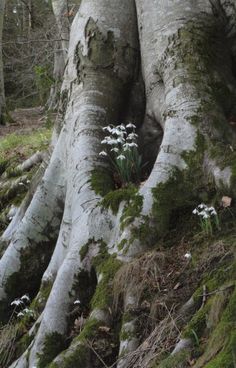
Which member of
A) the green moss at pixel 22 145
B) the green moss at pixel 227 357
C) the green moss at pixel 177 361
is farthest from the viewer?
the green moss at pixel 22 145

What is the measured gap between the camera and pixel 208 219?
4.46 meters

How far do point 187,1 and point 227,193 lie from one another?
8.57 feet

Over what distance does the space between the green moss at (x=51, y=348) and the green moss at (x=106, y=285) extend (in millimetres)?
419

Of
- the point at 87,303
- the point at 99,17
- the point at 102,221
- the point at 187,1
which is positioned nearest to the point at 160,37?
the point at 187,1

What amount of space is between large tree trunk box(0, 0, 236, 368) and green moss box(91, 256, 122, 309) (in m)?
0.01

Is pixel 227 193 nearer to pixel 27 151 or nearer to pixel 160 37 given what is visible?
pixel 160 37

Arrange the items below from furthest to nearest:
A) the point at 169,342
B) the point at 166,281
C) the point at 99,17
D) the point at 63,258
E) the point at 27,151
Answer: the point at 27,151 < the point at 99,17 < the point at 63,258 < the point at 166,281 < the point at 169,342

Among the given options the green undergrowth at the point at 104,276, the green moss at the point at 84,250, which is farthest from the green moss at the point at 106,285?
the green moss at the point at 84,250

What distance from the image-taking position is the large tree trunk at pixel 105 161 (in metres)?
4.76

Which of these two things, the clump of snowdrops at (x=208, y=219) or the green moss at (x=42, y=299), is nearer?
the clump of snowdrops at (x=208, y=219)

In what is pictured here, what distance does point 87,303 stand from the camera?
16.2ft

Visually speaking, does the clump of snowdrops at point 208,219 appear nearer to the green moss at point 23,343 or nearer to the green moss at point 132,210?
the green moss at point 132,210

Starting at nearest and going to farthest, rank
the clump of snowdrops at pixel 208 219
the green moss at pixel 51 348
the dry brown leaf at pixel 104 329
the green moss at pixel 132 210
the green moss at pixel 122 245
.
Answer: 1. the dry brown leaf at pixel 104 329
2. the clump of snowdrops at pixel 208 219
3. the green moss at pixel 51 348
4. the green moss at pixel 122 245
5. the green moss at pixel 132 210

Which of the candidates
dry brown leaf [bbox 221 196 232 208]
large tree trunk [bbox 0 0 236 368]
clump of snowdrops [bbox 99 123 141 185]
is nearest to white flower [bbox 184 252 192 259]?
large tree trunk [bbox 0 0 236 368]
